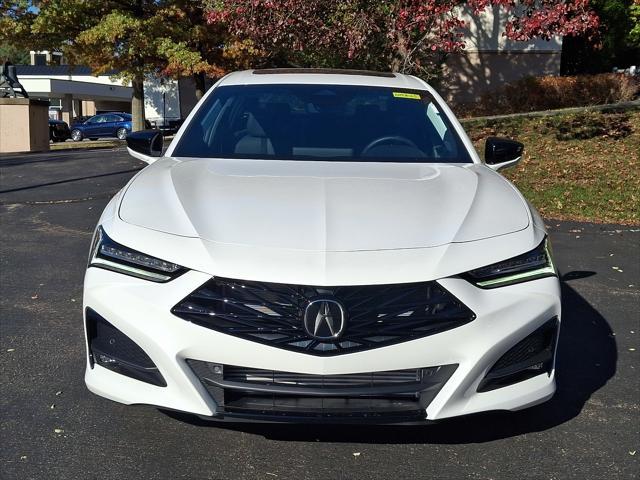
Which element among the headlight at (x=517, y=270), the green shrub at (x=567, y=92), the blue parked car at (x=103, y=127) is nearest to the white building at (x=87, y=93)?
the blue parked car at (x=103, y=127)

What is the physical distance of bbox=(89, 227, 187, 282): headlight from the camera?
9.38 ft

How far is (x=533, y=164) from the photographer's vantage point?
12.5 metres

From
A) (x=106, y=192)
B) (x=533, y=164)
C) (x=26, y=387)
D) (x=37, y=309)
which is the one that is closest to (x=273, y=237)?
(x=26, y=387)

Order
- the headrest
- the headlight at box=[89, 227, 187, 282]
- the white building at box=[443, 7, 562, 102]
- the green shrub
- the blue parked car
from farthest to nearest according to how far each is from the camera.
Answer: the blue parked car, the white building at box=[443, 7, 562, 102], the green shrub, the headrest, the headlight at box=[89, 227, 187, 282]

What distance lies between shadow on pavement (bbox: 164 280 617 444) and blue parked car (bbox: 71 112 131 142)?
112 feet

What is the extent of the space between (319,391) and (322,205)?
80 cm

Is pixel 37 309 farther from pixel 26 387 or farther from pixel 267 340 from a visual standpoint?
pixel 267 340

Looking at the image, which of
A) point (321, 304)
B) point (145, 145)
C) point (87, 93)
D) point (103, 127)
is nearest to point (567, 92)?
point (145, 145)

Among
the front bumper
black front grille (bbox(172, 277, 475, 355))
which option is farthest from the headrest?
black front grille (bbox(172, 277, 475, 355))

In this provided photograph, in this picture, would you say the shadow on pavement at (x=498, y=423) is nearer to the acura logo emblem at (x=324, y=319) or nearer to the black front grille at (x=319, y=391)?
the black front grille at (x=319, y=391)

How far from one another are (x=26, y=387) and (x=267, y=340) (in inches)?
72.3

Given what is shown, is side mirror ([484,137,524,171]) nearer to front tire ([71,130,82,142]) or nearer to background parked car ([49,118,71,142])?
background parked car ([49,118,71,142])

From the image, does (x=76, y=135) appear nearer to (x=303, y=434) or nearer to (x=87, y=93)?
(x=87, y=93)

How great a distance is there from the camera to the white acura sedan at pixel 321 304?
2725mm
